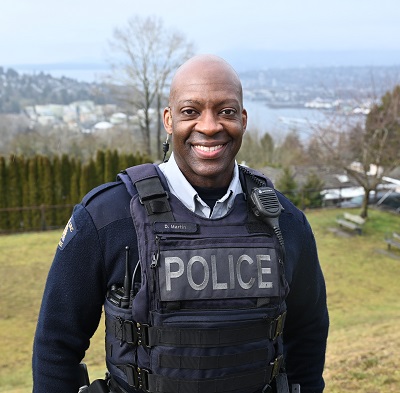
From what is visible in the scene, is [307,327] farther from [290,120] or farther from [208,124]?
[290,120]

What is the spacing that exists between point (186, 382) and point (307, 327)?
70 cm

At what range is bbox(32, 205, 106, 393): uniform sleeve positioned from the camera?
1.70m

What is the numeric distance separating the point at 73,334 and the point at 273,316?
0.69 m

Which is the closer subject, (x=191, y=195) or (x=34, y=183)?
(x=191, y=195)

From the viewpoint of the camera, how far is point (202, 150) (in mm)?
1828

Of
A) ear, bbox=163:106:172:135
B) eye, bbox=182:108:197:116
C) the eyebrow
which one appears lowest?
ear, bbox=163:106:172:135

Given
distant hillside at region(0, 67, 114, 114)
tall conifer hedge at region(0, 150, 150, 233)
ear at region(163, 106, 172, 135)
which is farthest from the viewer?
distant hillside at region(0, 67, 114, 114)

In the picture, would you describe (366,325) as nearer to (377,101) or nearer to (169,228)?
(169,228)

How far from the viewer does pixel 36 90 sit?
2844 inches

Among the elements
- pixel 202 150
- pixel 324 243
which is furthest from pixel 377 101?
pixel 202 150

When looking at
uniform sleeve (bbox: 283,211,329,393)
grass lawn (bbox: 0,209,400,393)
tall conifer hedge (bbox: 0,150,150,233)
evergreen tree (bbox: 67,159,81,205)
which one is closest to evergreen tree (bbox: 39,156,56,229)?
tall conifer hedge (bbox: 0,150,150,233)

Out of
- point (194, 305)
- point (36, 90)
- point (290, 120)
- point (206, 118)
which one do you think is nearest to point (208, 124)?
point (206, 118)

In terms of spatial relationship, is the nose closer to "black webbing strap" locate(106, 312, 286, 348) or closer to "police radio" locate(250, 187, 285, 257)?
"police radio" locate(250, 187, 285, 257)

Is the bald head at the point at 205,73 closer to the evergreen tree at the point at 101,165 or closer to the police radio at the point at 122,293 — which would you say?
the police radio at the point at 122,293
